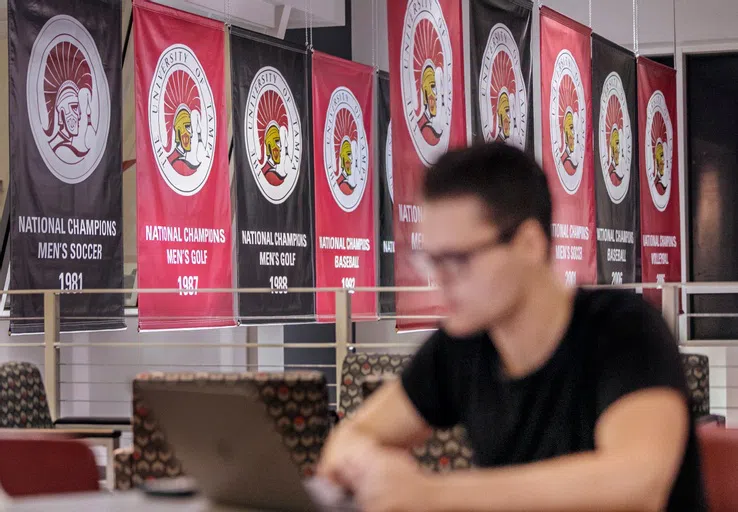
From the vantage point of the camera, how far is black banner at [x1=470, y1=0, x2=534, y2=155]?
21.7 feet

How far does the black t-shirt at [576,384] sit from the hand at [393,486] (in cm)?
24

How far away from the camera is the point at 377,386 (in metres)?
3.72

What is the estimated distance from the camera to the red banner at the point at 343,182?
8062 millimetres

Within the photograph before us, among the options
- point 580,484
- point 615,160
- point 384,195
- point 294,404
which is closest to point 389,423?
point 294,404

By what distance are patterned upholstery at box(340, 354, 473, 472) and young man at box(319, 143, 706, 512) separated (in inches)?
47.9

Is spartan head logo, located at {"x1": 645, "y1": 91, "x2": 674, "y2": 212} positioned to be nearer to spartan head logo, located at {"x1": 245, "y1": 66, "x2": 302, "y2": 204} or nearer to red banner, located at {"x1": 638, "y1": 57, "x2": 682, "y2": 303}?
red banner, located at {"x1": 638, "y1": 57, "x2": 682, "y2": 303}

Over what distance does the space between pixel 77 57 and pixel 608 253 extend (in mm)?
4629

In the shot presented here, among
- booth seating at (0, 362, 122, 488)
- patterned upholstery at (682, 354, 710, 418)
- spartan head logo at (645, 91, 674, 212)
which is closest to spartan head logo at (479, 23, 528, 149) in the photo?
patterned upholstery at (682, 354, 710, 418)

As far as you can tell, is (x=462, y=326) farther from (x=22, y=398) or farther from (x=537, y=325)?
(x=22, y=398)

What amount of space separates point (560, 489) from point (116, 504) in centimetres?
76

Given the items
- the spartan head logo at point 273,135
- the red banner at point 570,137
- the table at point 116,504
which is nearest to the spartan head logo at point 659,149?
the red banner at point 570,137

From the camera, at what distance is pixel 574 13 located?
36.9 ft

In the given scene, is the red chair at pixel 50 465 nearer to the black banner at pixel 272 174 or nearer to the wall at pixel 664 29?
the black banner at pixel 272 174

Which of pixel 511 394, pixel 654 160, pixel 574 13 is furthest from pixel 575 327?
pixel 574 13
